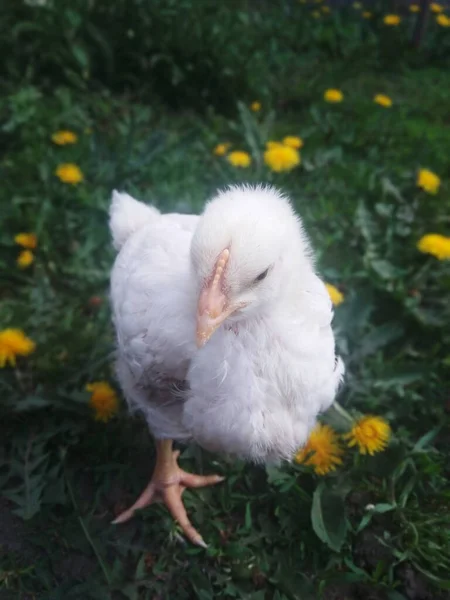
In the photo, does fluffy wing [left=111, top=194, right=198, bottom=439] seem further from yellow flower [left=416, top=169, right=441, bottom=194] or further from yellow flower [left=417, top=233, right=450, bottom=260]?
yellow flower [left=416, top=169, right=441, bottom=194]

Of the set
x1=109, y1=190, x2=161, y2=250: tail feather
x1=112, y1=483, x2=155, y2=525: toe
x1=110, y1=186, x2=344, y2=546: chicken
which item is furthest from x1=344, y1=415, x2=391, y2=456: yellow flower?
x1=109, y1=190, x2=161, y2=250: tail feather

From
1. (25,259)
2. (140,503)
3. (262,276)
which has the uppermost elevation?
(262,276)

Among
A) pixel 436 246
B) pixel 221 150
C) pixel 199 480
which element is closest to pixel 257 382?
pixel 199 480

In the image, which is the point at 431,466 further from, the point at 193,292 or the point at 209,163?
the point at 209,163

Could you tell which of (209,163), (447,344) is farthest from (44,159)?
(447,344)

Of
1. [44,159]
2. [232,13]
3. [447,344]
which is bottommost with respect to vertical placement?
[447,344]

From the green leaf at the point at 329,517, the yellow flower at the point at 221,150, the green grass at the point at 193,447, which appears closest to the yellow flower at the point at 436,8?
the green grass at the point at 193,447

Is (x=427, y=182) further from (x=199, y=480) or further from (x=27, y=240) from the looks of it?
(x=27, y=240)
